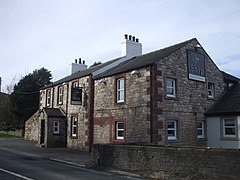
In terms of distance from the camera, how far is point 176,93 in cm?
1922

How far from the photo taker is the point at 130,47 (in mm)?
26500

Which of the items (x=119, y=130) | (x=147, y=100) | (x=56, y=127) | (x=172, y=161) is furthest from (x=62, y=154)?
(x=172, y=161)

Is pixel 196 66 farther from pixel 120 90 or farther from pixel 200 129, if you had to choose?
pixel 120 90

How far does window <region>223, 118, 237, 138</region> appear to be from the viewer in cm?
1917

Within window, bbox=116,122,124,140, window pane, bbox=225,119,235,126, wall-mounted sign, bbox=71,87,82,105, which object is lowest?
window, bbox=116,122,124,140

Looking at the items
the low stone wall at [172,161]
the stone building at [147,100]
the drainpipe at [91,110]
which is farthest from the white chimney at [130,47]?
the low stone wall at [172,161]

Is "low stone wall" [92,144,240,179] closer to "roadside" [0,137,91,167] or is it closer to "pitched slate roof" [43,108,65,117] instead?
"roadside" [0,137,91,167]

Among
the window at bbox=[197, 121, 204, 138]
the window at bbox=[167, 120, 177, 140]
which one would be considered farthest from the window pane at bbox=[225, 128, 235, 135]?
the window at bbox=[167, 120, 177, 140]

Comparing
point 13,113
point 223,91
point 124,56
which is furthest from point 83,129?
point 13,113

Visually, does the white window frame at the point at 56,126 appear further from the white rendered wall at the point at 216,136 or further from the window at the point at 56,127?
the white rendered wall at the point at 216,136

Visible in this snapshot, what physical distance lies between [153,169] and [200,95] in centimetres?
1062

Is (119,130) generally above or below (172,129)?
below

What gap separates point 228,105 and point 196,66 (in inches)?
A: 143

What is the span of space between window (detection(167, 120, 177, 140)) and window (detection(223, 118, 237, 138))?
12.1ft
